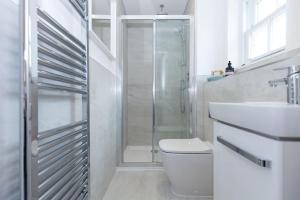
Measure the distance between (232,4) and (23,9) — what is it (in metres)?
2.37

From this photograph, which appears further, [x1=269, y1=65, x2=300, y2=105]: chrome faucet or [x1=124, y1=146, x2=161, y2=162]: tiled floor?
[x1=124, y1=146, x2=161, y2=162]: tiled floor

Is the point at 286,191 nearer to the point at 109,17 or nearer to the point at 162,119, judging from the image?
the point at 109,17

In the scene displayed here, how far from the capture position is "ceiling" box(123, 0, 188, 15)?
3422 millimetres

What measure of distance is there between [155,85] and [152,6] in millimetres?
1170

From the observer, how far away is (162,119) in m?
3.58

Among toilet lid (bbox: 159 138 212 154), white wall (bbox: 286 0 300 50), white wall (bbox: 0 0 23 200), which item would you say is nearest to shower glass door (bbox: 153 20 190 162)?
toilet lid (bbox: 159 138 212 154)

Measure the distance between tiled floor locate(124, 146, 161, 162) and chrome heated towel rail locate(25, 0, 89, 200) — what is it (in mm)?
1978

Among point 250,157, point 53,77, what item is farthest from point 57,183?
point 250,157

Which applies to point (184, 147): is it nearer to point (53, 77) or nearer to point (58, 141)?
point (58, 141)

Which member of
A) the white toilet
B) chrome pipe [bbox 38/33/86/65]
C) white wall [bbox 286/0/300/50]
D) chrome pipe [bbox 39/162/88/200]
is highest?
white wall [bbox 286/0/300/50]

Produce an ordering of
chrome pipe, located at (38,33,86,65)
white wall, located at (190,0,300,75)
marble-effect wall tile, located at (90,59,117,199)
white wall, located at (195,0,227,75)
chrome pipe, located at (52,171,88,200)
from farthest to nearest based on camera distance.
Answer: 1. white wall, located at (195,0,227,75)
2. white wall, located at (190,0,300,75)
3. marble-effect wall tile, located at (90,59,117,199)
4. chrome pipe, located at (52,171,88,200)
5. chrome pipe, located at (38,33,86,65)

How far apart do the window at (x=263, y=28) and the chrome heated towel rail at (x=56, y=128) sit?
1.44 metres

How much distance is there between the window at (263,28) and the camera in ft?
6.02

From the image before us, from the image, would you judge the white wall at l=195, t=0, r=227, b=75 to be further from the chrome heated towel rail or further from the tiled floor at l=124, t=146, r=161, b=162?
the chrome heated towel rail
